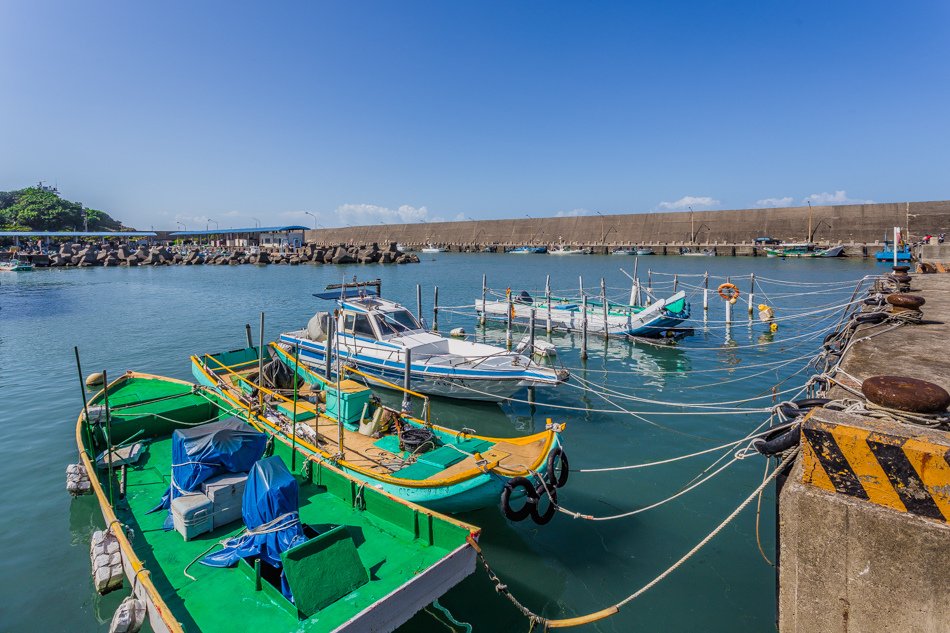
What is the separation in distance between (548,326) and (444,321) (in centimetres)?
824

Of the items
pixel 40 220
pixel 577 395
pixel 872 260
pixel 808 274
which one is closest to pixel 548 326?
pixel 577 395

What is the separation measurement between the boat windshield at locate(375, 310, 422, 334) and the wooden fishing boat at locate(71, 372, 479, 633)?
9.05 meters

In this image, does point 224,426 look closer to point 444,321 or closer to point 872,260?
point 444,321

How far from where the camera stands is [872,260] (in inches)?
2899

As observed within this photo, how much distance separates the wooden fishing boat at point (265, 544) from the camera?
257 inches

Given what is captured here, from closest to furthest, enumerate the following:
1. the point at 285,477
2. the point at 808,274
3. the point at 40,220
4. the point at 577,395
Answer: the point at 285,477 → the point at 577,395 → the point at 808,274 → the point at 40,220

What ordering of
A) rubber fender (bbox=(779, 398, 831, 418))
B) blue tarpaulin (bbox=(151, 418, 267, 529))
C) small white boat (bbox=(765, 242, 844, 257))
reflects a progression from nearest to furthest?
rubber fender (bbox=(779, 398, 831, 418)) → blue tarpaulin (bbox=(151, 418, 267, 529)) → small white boat (bbox=(765, 242, 844, 257))

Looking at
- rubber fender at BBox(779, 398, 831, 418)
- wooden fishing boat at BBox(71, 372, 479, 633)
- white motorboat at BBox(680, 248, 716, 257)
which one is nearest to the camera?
rubber fender at BBox(779, 398, 831, 418)

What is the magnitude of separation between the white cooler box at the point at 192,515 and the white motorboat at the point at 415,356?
7878mm

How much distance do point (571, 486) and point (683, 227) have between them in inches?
3818

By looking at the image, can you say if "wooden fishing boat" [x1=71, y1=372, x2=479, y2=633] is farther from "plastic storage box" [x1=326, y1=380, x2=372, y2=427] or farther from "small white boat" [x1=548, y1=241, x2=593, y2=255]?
"small white boat" [x1=548, y1=241, x2=593, y2=255]

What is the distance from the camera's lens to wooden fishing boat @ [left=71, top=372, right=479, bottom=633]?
654 centimetres

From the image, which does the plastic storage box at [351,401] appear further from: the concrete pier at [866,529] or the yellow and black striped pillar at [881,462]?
the yellow and black striped pillar at [881,462]

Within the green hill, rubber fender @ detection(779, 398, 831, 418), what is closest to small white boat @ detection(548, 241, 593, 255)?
rubber fender @ detection(779, 398, 831, 418)
